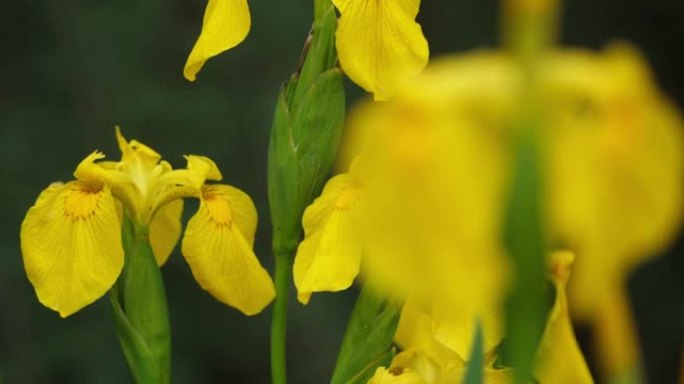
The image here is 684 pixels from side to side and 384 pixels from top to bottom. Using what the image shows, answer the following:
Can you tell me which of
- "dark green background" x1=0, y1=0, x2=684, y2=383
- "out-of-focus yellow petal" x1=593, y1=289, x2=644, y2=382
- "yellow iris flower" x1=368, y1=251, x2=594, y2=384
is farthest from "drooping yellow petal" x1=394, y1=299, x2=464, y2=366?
"dark green background" x1=0, y1=0, x2=684, y2=383

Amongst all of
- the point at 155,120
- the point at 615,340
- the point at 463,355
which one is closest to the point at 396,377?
the point at 463,355

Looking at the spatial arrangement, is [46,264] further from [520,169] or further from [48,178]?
[48,178]

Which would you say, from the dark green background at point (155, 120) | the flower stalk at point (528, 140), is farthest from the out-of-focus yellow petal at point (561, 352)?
the dark green background at point (155, 120)

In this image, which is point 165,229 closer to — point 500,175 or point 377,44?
point 377,44

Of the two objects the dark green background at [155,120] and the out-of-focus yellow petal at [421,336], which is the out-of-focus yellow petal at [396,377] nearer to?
the out-of-focus yellow petal at [421,336]

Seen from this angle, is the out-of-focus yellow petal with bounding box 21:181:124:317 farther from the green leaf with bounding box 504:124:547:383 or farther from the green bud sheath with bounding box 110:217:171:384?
the green leaf with bounding box 504:124:547:383
